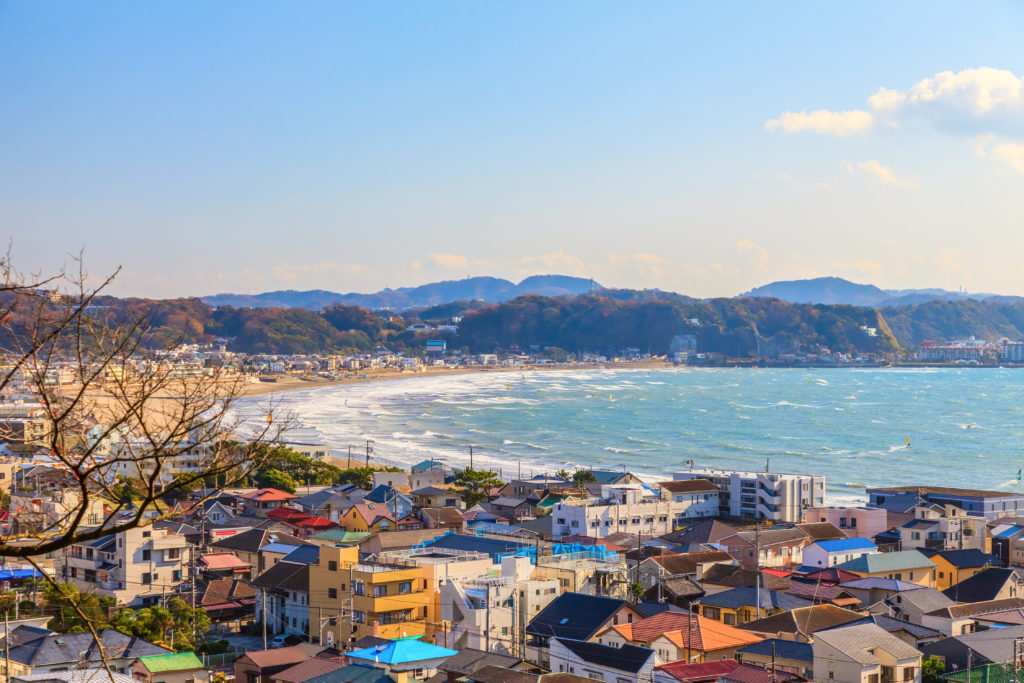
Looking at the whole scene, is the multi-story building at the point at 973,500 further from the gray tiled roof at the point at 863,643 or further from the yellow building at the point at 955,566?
the gray tiled roof at the point at 863,643

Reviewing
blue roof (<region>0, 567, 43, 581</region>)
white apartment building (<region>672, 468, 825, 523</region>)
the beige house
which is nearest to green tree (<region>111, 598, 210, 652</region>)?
blue roof (<region>0, 567, 43, 581</region>)

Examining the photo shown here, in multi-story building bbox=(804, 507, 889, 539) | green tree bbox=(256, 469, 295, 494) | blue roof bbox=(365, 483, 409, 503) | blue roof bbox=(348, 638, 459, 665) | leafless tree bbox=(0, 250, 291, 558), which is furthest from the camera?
green tree bbox=(256, 469, 295, 494)

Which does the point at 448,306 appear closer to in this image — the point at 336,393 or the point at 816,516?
the point at 336,393

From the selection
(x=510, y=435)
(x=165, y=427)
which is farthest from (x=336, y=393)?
(x=165, y=427)

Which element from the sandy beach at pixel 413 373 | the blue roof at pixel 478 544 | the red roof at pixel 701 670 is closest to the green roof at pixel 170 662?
the red roof at pixel 701 670

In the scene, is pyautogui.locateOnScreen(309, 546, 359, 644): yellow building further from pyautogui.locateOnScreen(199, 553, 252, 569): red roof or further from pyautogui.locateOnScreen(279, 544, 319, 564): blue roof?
pyautogui.locateOnScreen(199, 553, 252, 569): red roof

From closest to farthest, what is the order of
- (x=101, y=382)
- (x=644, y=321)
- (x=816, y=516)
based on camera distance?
(x=101, y=382) < (x=816, y=516) < (x=644, y=321)

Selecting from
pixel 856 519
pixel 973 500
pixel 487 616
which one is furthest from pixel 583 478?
pixel 487 616
